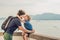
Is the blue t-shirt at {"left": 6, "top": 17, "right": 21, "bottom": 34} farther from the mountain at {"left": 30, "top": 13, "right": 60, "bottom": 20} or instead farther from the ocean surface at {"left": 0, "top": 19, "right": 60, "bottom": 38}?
the ocean surface at {"left": 0, "top": 19, "right": 60, "bottom": 38}

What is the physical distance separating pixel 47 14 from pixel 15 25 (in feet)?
10.4

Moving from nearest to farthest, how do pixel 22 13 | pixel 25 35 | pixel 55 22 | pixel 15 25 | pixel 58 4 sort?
pixel 15 25
pixel 22 13
pixel 25 35
pixel 58 4
pixel 55 22

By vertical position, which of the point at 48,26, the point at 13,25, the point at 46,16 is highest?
the point at 13,25

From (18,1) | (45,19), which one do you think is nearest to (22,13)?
(18,1)

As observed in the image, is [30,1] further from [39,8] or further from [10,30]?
[10,30]

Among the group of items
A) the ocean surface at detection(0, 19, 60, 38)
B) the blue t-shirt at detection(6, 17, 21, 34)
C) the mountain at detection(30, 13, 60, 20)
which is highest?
the blue t-shirt at detection(6, 17, 21, 34)

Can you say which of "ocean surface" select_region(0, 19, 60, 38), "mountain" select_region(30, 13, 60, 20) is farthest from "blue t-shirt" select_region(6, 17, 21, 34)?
"ocean surface" select_region(0, 19, 60, 38)

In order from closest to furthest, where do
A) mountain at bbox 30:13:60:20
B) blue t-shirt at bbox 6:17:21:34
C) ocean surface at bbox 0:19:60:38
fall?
1. blue t-shirt at bbox 6:17:21:34
2. mountain at bbox 30:13:60:20
3. ocean surface at bbox 0:19:60:38

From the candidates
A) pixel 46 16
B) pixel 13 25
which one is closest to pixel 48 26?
pixel 46 16

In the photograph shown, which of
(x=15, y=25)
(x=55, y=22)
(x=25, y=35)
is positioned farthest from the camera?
(x=55, y=22)

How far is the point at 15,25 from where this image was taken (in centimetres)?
254

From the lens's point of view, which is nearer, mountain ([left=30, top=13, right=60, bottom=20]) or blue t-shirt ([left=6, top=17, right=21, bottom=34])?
blue t-shirt ([left=6, top=17, right=21, bottom=34])

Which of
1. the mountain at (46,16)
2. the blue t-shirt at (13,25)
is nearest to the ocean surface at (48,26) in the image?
the mountain at (46,16)

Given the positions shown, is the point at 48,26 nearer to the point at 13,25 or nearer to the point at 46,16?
the point at 46,16
